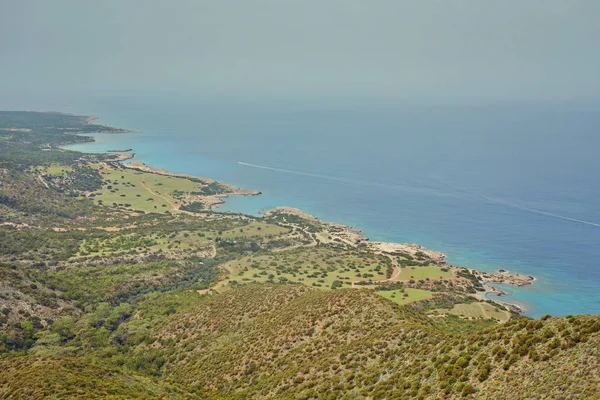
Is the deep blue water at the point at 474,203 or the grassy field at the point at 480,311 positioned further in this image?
the deep blue water at the point at 474,203

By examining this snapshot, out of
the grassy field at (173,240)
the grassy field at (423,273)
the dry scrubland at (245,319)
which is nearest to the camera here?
the dry scrubland at (245,319)

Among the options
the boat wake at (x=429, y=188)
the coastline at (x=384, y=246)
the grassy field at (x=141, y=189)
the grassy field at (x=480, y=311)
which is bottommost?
the coastline at (x=384, y=246)

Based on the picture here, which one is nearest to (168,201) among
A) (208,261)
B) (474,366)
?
(208,261)

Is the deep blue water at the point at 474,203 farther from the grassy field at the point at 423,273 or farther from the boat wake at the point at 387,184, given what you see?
the grassy field at the point at 423,273

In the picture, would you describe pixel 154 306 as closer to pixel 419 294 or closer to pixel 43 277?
pixel 43 277

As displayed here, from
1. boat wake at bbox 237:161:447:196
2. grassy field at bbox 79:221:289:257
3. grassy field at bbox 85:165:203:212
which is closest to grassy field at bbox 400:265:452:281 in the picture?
grassy field at bbox 79:221:289:257

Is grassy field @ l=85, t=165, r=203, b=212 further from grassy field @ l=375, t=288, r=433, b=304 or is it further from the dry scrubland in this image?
grassy field @ l=375, t=288, r=433, b=304

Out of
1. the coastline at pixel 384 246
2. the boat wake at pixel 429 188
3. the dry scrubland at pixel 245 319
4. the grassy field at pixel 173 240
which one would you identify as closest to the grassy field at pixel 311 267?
the dry scrubland at pixel 245 319
